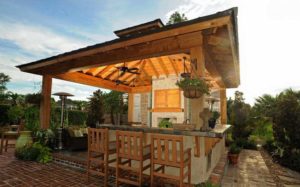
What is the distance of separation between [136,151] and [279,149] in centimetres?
666

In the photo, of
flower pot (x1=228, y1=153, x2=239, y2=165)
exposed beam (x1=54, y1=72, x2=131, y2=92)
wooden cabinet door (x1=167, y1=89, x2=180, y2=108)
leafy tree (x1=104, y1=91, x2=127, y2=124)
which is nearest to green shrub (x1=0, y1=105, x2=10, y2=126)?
exposed beam (x1=54, y1=72, x2=131, y2=92)

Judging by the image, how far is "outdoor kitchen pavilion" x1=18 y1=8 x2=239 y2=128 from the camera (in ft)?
10.8

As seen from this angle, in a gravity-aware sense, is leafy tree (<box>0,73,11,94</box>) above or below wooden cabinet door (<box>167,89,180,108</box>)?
above

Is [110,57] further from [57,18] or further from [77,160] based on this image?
[57,18]

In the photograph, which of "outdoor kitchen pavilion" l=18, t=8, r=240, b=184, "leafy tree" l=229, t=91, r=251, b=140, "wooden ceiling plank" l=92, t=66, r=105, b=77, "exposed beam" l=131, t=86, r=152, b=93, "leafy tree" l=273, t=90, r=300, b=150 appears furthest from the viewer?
"exposed beam" l=131, t=86, r=152, b=93

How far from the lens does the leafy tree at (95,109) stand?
785 centimetres

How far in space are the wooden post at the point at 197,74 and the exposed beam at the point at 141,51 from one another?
0.19 metres

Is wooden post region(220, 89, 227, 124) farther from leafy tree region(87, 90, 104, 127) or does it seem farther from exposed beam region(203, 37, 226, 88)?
leafy tree region(87, 90, 104, 127)

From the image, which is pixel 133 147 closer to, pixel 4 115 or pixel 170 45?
pixel 170 45

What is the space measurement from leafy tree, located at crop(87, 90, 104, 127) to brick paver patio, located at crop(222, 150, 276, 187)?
5.14 m

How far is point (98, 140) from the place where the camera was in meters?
3.76

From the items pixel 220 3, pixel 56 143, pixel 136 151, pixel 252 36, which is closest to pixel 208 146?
pixel 136 151

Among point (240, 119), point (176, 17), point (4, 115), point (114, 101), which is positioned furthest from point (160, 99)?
point (114, 101)

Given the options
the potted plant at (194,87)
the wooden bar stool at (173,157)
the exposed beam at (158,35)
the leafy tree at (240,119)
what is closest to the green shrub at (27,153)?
the exposed beam at (158,35)
